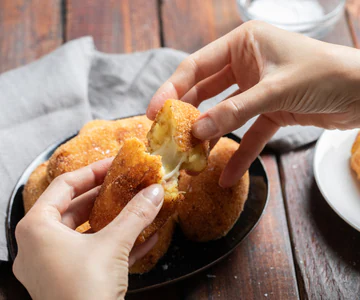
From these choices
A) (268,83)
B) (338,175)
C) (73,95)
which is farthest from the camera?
(73,95)

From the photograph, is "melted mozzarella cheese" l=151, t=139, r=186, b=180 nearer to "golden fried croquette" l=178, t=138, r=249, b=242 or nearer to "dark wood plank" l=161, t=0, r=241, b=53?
"golden fried croquette" l=178, t=138, r=249, b=242

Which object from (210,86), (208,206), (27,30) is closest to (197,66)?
(210,86)

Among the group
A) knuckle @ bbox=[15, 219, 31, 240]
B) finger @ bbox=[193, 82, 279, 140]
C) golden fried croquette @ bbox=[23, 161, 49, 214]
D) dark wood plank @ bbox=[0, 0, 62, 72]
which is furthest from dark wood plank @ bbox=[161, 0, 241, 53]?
knuckle @ bbox=[15, 219, 31, 240]

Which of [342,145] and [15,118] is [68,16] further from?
[342,145]

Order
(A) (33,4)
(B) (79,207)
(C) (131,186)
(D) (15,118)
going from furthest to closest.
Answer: (A) (33,4) < (D) (15,118) < (B) (79,207) < (C) (131,186)

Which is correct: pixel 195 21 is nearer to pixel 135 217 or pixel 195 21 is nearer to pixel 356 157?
pixel 356 157

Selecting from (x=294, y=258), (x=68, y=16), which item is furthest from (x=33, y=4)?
(x=294, y=258)

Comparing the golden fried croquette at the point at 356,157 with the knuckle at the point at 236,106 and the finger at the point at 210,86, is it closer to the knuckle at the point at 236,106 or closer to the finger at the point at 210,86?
the finger at the point at 210,86
